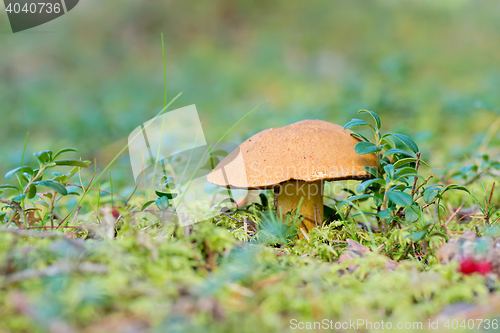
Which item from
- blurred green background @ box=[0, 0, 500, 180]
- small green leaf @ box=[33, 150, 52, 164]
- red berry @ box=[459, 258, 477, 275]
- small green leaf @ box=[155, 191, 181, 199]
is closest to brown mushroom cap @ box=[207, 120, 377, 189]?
small green leaf @ box=[155, 191, 181, 199]

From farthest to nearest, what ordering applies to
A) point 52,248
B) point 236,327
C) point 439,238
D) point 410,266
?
point 439,238, point 410,266, point 52,248, point 236,327

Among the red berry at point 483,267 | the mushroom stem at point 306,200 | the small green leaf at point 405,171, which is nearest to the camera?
the red berry at point 483,267

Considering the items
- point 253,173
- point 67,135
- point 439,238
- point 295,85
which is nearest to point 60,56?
point 67,135

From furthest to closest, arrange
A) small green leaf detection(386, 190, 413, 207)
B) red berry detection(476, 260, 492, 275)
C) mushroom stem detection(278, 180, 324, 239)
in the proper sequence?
mushroom stem detection(278, 180, 324, 239)
small green leaf detection(386, 190, 413, 207)
red berry detection(476, 260, 492, 275)

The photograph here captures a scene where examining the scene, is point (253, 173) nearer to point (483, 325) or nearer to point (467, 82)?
point (483, 325)

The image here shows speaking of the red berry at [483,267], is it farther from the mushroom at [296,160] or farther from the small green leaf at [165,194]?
the small green leaf at [165,194]

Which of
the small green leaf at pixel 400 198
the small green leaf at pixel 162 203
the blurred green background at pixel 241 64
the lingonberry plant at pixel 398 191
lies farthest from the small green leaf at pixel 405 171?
the blurred green background at pixel 241 64

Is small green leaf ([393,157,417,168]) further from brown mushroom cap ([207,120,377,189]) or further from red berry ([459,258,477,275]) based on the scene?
red berry ([459,258,477,275])
